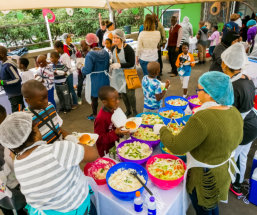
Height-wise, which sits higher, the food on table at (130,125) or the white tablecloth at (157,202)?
the food on table at (130,125)

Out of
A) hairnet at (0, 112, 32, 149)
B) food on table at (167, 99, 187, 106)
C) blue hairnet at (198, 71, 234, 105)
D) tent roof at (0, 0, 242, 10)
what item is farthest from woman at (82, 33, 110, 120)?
hairnet at (0, 112, 32, 149)

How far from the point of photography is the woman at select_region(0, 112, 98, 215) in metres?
1.25

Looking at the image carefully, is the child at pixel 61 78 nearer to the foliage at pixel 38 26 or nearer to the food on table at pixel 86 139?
the food on table at pixel 86 139

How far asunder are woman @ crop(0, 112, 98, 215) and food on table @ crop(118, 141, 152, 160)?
0.88 metres

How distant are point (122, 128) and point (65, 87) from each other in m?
3.18

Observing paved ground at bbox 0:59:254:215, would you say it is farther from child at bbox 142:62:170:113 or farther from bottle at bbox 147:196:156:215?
child at bbox 142:62:170:113

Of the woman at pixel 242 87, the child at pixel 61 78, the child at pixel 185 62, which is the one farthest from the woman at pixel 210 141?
the child at pixel 61 78

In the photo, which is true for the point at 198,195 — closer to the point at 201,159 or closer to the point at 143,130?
the point at 201,159

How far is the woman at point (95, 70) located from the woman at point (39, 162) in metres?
2.86

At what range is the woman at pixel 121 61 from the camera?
4039 mm

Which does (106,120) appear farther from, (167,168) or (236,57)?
(236,57)

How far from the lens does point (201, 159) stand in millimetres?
1656

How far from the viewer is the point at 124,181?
1.87 meters

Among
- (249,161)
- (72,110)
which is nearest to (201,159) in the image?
(249,161)
